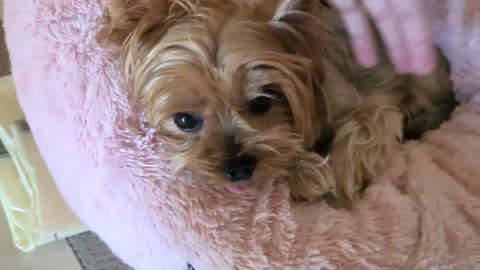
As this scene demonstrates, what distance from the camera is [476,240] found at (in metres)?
1.20

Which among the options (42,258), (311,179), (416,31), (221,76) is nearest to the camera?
(416,31)

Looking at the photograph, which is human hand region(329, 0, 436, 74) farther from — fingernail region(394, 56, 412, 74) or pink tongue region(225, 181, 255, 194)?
pink tongue region(225, 181, 255, 194)

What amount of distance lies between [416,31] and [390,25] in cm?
4

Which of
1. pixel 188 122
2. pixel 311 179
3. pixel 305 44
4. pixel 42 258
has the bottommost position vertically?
pixel 42 258

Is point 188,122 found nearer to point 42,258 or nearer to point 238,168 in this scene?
A: point 238,168

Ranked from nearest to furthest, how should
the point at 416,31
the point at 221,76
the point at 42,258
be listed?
the point at 416,31 < the point at 221,76 < the point at 42,258

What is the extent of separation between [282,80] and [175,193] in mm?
247

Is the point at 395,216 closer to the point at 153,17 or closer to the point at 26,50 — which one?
the point at 153,17

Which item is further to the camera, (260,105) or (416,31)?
(260,105)

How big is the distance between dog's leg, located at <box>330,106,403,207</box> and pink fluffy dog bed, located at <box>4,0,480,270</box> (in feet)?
0.12

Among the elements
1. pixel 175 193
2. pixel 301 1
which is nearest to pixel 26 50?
pixel 175 193

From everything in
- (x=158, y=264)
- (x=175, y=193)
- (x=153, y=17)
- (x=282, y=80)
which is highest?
(x=153, y=17)

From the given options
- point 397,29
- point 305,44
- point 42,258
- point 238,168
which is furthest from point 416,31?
point 42,258

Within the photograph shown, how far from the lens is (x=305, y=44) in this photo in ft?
3.86
